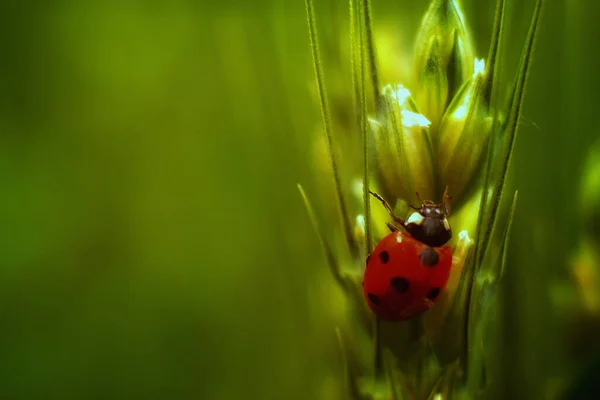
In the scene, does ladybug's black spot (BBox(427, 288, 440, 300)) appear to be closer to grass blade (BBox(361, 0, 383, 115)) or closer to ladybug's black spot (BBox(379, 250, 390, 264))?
ladybug's black spot (BBox(379, 250, 390, 264))

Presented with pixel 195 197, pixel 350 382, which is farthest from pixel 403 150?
pixel 195 197

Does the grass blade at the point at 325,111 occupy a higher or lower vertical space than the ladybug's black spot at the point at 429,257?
higher

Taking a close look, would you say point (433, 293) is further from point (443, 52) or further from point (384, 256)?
point (443, 52)

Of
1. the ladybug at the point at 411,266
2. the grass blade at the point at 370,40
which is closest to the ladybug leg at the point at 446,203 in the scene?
the ladybug at the point at 411,266

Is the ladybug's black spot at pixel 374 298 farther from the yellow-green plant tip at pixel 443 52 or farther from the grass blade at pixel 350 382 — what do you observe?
the yellow-green plant tip at pixel 443 52

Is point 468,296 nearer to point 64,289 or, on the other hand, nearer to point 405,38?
point 405,38

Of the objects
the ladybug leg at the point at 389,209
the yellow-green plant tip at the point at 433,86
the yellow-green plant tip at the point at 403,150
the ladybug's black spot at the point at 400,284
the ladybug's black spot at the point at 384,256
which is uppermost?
the yellow-green plant tip at the point at 433,86

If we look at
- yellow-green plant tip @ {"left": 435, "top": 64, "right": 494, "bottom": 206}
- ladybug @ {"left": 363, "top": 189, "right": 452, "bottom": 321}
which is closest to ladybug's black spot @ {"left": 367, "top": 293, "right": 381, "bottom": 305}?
ladybug @ {"left": 363, "top": 189, "right": 452, "bottom": 321}
